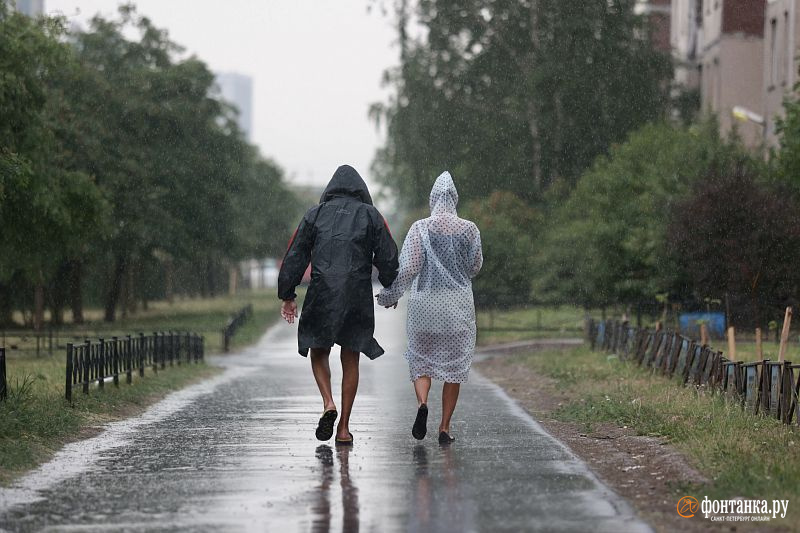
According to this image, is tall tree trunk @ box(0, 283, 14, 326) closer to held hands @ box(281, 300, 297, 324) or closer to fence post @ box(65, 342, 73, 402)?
fence post @ box(65, 342, 73, 402)

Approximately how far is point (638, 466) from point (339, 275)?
7.83ft

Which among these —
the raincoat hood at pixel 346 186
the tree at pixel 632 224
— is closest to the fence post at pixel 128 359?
the raincoat hood at pixel 346 186

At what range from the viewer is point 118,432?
12.0 metres

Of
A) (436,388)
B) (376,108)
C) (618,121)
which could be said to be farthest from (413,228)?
(376,108)

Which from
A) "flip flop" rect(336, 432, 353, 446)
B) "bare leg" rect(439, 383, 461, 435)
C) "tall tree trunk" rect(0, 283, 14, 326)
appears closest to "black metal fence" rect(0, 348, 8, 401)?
"flip flop" rect(336, 432, 353, 446)

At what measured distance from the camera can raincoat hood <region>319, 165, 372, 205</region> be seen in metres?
10.6

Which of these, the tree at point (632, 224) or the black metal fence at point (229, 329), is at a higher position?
the tree at point (632, 224)

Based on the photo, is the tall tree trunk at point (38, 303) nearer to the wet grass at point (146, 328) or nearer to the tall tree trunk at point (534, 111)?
the wet grass at point (146, 328)

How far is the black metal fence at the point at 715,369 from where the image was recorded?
11.6 meters

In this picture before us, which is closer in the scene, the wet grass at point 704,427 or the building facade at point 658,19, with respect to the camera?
the wet grass at point 704,427

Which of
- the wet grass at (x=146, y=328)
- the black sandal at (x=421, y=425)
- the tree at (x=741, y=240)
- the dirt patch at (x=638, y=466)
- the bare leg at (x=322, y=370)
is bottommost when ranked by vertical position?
the wet grass at (x=146, y=328)

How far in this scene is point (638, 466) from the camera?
9.63 metres

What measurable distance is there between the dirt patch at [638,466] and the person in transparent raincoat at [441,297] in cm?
107

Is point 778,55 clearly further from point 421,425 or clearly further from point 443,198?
point 421,425
